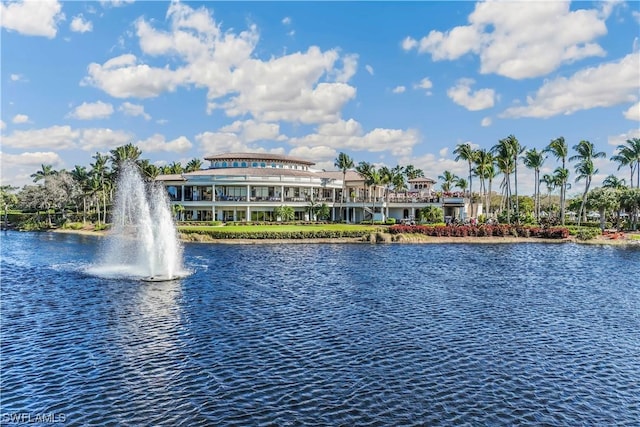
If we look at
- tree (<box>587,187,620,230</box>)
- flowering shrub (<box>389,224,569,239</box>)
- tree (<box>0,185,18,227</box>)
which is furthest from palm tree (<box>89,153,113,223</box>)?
tree (<box>587,187,620,230</box>)

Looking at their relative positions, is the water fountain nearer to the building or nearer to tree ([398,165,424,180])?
the building


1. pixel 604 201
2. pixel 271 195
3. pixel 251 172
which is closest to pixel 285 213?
pixel 271 195

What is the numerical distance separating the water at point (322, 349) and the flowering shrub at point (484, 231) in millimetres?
35519

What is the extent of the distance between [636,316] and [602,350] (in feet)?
28.0

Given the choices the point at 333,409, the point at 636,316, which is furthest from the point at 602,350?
the point at 333,409

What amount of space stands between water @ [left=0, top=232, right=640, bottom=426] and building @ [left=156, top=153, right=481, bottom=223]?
2320 inches

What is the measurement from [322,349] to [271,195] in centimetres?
8370

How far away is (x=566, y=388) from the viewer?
18016mm

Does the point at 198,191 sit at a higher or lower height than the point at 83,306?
higher

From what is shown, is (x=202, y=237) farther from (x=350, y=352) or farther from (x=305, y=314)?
(x=350, y=352)

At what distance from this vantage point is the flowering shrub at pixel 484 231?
7800 centimetres

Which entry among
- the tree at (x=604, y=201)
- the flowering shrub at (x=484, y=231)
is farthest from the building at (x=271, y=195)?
the tree at (x=604, y=201)

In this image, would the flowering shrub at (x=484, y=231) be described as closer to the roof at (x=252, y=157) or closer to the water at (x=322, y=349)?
the water at (x=322, y=349)

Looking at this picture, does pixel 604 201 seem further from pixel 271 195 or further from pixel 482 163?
pixel 271 195
